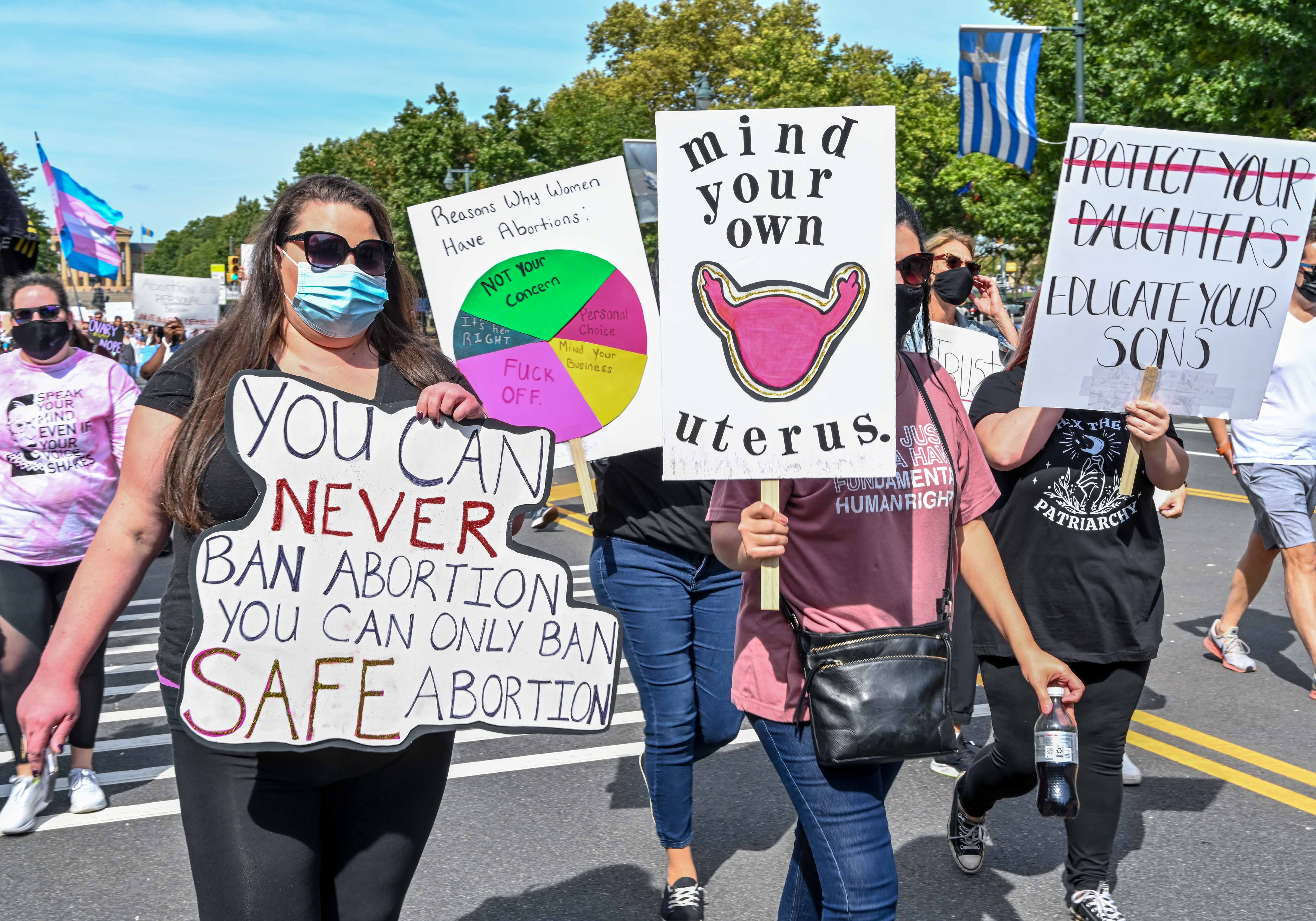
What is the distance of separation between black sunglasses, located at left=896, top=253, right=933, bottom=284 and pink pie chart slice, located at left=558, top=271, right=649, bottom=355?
4.41ft

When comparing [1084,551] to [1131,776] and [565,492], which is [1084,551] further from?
[565,492]

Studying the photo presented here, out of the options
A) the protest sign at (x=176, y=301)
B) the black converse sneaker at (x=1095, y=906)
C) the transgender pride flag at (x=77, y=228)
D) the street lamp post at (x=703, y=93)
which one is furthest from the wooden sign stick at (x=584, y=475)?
the transgender pride flag at (x=77, y=228)

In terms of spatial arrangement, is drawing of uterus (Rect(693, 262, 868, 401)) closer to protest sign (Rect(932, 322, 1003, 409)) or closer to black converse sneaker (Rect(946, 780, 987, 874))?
black converse sneaker (Rect(946, 780, 987, 874))

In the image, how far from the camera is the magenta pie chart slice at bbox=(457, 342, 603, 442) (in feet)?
12.9

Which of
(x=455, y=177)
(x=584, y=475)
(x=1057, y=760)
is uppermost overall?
(x=455, y=177)

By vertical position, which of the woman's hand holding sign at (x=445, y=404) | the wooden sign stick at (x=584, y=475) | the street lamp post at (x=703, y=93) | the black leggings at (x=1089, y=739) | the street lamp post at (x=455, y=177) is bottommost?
the black leggings at (x=1089, y=739)

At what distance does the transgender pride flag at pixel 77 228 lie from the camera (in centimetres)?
1969

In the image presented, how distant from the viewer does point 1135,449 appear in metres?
3.31

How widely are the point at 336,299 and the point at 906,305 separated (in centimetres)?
125

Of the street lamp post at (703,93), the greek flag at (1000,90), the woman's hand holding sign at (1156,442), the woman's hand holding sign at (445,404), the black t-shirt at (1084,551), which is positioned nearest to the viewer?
the woman's hand holding sign at (445,404)

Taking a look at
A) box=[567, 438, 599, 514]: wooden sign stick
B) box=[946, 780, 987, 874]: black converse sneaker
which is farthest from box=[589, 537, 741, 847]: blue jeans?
box=[946, 780, 987, 874]: black converse sneaker

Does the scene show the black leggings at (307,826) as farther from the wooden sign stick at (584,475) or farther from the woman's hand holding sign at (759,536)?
the wooden sign stick at (584,475)

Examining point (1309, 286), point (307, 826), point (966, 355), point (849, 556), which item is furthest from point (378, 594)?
point (1309, 286)

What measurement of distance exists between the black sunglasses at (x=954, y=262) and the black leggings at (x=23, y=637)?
3.69m
